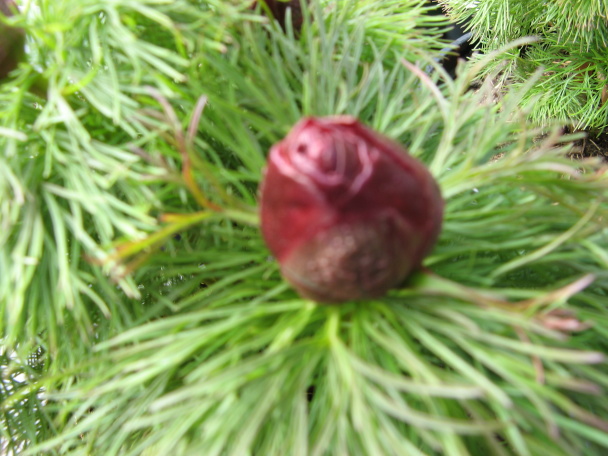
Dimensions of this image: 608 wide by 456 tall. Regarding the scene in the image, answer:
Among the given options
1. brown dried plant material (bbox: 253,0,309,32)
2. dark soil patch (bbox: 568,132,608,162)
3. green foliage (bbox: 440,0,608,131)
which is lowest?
dark soil patch (bbox: 568,132,608,162)

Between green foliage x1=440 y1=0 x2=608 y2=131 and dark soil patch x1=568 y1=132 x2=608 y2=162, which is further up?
green foliage x1=440 y1=0 x2=608 y2=131

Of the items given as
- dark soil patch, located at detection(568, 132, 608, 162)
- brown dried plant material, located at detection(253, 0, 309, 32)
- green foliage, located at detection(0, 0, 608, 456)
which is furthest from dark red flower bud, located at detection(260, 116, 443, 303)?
dark soil patch, located at detection(568, 132, 608, 162)

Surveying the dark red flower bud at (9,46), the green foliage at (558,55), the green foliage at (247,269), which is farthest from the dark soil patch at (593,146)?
the dark red flower bud at (9,46)

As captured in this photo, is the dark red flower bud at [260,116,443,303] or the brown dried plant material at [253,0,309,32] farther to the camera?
the brown dried plant material at [253,0,309,32]

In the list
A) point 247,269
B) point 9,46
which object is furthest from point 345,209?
point 9,46

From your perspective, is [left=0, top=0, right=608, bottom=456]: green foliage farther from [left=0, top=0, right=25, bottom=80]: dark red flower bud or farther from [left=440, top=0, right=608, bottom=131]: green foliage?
[left=440, top=0, right=608, bottom=131]: green foliage

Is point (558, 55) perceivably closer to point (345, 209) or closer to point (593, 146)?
point (593, 146)

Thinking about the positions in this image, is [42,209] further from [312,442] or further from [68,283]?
[312,442]
